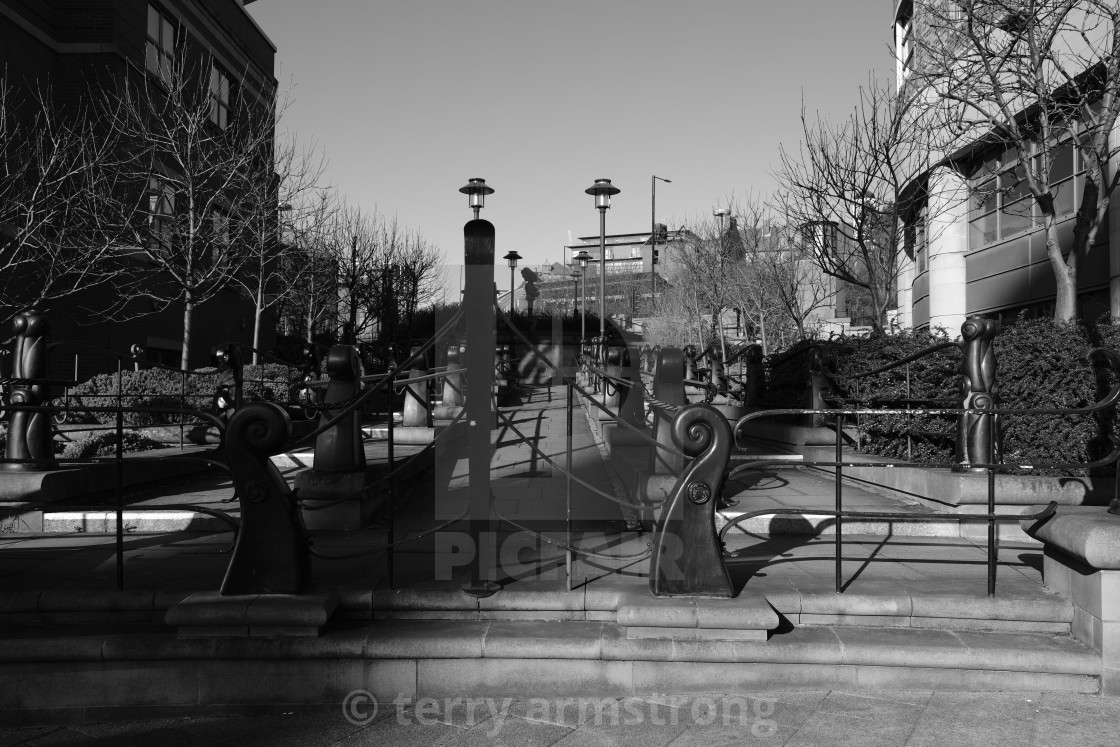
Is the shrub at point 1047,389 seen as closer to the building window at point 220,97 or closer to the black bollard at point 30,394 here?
the black bollard at point 30,394

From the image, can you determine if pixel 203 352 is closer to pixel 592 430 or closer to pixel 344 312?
pixel 344 312

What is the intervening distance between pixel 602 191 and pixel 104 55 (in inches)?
462

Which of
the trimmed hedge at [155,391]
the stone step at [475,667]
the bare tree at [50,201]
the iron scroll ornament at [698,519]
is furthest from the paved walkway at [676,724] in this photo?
the bare tree at [50,201]

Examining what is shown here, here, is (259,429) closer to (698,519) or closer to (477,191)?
(698,519)

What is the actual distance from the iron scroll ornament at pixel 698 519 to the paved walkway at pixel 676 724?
57 cm

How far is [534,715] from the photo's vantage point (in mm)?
4062

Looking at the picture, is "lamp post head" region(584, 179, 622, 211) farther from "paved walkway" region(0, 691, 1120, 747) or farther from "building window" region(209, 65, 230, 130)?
"paved walkway" region(0, 691, 1120, 747)

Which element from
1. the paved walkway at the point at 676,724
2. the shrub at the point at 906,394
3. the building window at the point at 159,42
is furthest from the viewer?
the building window at the point at 159,42

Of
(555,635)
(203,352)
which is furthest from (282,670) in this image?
(203,352)

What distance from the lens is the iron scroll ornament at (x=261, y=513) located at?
4.50 metres

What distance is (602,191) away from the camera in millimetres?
21531

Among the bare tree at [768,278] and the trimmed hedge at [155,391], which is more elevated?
the bare tree at [768,278]

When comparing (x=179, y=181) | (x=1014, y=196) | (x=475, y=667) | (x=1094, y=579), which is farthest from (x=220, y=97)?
(x=1094, y=579)

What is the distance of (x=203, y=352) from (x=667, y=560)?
21831 millimetres
